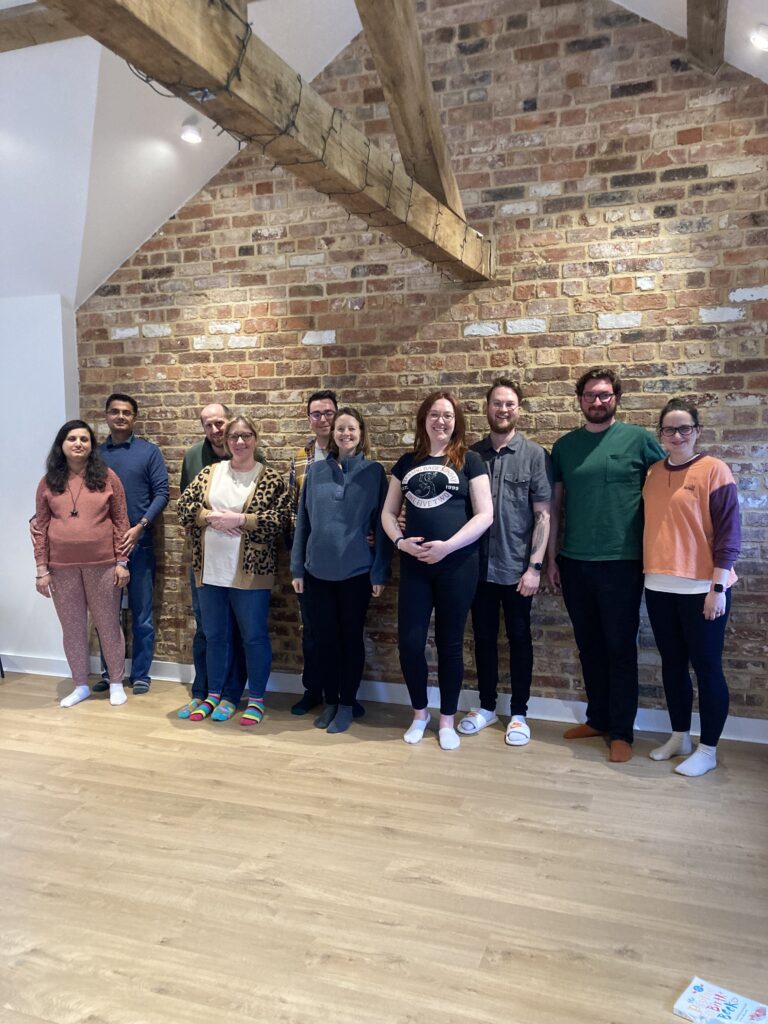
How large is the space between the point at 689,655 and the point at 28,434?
155 inches

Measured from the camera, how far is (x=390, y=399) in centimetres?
405

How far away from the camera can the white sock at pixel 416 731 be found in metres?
3.54

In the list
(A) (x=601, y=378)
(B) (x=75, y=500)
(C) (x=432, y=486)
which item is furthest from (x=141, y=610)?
(A) (x=601, y=378)

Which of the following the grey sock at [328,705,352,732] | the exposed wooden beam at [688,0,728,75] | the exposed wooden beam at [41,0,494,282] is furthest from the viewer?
the grey sock at [328,705,352,732]

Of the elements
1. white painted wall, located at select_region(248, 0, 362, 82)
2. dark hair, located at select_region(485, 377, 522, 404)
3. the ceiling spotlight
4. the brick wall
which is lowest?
dark hair, located at select_region(485, 377, 522, 404)

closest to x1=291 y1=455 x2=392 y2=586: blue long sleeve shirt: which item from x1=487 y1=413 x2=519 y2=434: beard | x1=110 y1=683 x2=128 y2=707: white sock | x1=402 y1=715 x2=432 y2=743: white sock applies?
x1=487 y1=413 x2=519 y2=434: beard

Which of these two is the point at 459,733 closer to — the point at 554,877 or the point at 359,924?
the point at 554,877

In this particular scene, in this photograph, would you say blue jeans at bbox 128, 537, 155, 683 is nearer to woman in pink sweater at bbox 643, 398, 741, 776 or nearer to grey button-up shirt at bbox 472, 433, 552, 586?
grey button-up shirt at bbox 472, 433, 552, 586

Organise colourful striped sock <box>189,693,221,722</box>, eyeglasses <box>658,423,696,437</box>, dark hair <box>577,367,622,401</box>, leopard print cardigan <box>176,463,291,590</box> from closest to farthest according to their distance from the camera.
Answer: eyeglasses <box>658,423,696,437</box> < dark hair <box>577,367,622,401</box> < leopard print cardigan <box>176,463,291,590</box> < colourful striped sock <box>189,693,221,722</box>

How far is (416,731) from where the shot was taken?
3566 millimetres

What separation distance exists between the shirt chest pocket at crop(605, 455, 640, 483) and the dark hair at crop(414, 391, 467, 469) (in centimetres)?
67

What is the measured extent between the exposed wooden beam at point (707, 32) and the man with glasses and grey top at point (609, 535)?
4.67 feet

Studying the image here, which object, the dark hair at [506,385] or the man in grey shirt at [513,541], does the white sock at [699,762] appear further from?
the dark hair at [506,385]

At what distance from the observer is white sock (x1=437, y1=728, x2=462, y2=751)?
136 inches
